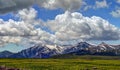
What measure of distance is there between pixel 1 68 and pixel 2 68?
16 cm

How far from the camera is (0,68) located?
30.1m

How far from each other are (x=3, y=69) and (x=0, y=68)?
0.35 m

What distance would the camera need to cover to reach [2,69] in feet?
99.1

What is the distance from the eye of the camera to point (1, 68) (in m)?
30.3

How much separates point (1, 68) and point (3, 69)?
25 cm

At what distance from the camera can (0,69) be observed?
29844 millimetres

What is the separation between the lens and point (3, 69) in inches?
1193

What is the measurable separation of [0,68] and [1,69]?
167 mm

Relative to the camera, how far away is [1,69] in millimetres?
30078

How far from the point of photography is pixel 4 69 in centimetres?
3036

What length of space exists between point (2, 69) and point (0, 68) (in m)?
0.24

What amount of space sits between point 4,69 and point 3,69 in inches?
4.5

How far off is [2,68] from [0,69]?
646 millimetres
